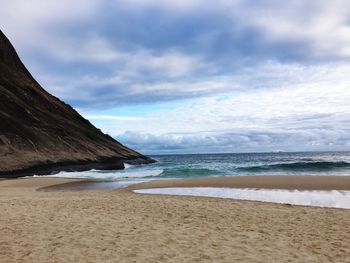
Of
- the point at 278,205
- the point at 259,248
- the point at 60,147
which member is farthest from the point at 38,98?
the point at 259,248

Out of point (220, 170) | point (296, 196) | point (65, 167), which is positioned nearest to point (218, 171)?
point (220, 170)

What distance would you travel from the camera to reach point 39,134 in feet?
153

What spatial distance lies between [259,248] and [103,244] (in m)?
3.23

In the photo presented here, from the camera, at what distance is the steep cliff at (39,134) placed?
4034 cm

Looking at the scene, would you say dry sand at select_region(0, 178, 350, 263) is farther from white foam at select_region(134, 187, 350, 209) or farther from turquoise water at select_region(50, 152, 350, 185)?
turquoise water at select_region(50, 152, 350, 185)

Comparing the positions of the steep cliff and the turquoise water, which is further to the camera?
the steep cliff

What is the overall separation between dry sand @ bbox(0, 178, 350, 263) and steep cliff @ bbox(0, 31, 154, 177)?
88.4 ft

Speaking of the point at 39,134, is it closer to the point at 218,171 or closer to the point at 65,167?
the point at 65,167

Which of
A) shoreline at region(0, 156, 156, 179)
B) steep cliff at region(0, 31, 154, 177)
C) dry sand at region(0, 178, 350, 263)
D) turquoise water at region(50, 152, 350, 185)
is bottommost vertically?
dry sand at region(0, 178, 350, 263)

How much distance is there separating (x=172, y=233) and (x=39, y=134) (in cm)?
4097

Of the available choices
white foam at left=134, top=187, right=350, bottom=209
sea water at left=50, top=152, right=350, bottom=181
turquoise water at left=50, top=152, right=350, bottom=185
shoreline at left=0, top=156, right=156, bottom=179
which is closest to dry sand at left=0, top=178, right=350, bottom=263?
white foam at left=134, top=187, right=350, bottom=209

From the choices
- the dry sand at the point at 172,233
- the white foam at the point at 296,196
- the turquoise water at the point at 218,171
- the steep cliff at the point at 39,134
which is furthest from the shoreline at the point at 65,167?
the dry sand at the point at 172,233

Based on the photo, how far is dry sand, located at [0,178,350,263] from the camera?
729 cm

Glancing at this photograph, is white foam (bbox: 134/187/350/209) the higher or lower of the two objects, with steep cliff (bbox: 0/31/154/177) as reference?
lower
